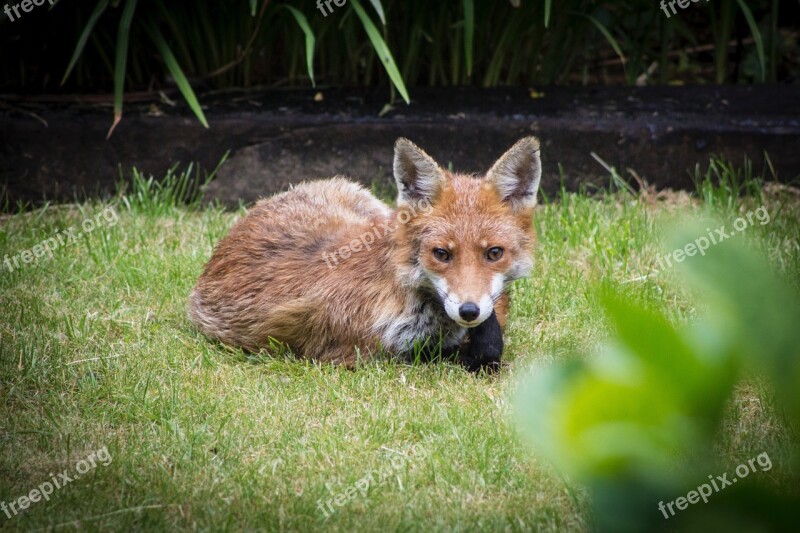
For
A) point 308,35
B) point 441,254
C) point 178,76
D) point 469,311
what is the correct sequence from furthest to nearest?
point 178,76, point 308,35, point 441,254, point 469,311

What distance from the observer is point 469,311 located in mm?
3961

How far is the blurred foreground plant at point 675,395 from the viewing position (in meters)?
0.80

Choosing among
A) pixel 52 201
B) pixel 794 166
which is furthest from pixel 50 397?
pixel 794 166

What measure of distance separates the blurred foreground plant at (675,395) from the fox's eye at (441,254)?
10.7ft

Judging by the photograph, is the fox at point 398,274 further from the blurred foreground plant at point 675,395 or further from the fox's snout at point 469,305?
the blurred foreground plant at point 675,395

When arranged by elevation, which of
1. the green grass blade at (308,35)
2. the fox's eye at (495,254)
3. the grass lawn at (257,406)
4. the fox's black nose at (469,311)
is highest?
the green grass blade at (308,35)

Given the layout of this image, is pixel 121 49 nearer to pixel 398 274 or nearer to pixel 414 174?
pixel 414 174

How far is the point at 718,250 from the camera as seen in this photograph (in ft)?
2.73

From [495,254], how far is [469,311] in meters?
0.39

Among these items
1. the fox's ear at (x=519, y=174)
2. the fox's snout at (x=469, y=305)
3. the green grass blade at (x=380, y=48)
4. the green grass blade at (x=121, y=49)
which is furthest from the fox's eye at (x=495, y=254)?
the green grass blade at (x=121, y=49)

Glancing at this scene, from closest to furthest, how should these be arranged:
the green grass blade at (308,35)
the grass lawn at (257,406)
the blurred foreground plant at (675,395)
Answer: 1. the blurred foreground plant at (675,395)
2. the grass lawn at (257,406)
3. the green grass blade at (308,35)

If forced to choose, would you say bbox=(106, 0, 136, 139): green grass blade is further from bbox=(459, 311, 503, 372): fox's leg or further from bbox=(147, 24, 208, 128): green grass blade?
bbox=(459, 311, 503, 372): fox's leg

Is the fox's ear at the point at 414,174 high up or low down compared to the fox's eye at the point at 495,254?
up

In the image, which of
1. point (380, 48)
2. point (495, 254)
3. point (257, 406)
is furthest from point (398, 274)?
point (380, 48)
